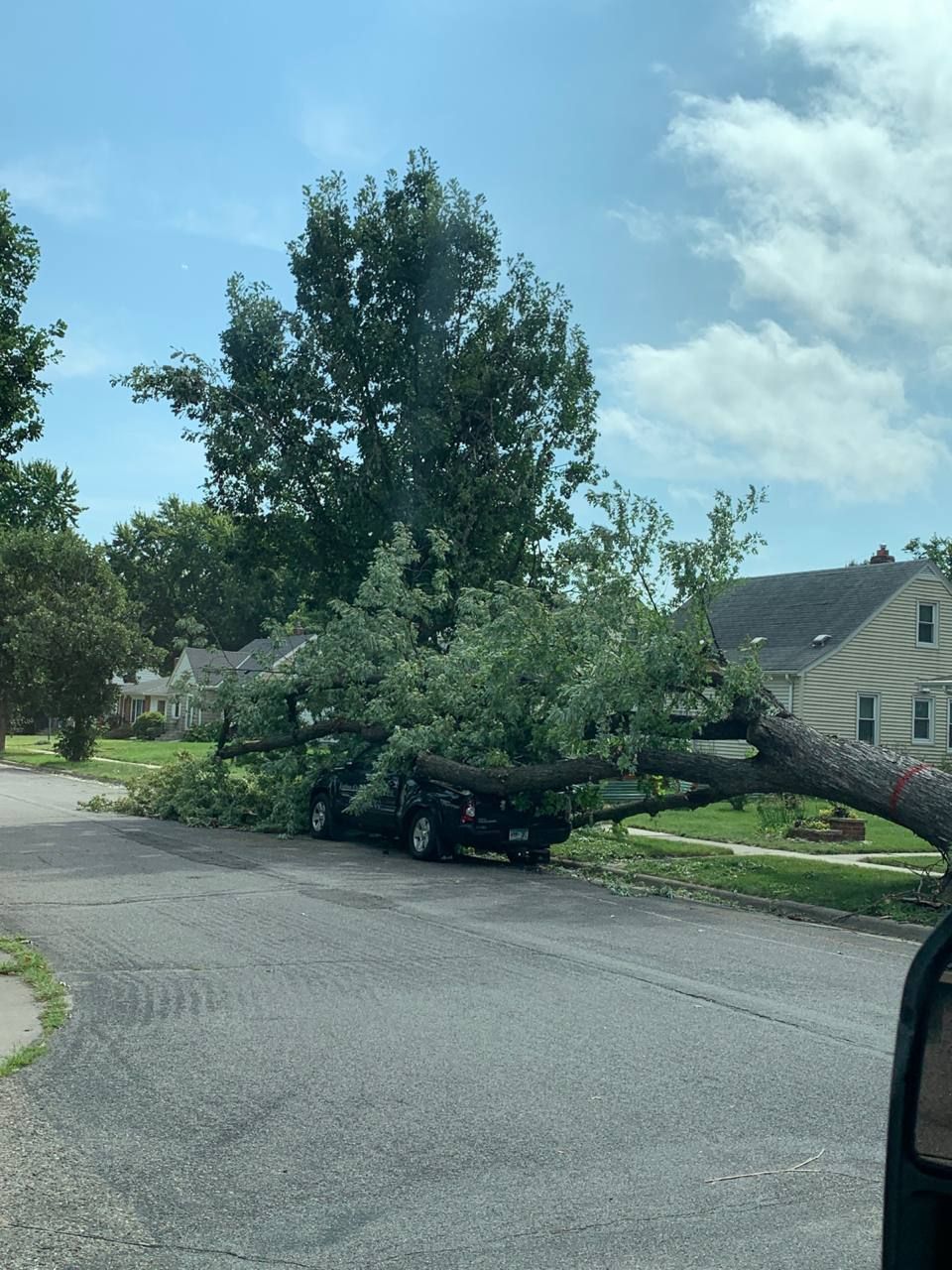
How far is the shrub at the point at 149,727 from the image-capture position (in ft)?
256

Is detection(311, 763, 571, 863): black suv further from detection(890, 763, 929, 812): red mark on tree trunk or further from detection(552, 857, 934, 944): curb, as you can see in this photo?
detection(890, 763, 929, 812): red mark on tree trunk

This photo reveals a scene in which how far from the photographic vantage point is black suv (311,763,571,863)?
1789 cm

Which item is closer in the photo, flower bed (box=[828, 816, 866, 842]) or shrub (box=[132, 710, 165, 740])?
flower bed (box=[828, 816, 866, 842])

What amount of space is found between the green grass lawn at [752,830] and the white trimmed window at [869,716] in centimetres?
999

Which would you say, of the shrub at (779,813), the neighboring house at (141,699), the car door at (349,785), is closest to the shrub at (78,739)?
the shrub at (779,813)

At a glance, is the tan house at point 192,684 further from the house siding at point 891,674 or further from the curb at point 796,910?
the house siding at point 891,674

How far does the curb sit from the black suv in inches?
39.6

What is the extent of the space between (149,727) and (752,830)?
198ft

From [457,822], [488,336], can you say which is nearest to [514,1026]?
[457,822]

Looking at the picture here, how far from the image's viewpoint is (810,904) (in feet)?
47.8

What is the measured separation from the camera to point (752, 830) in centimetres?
2288

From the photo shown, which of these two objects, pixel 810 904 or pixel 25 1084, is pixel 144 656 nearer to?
pixel 810 904

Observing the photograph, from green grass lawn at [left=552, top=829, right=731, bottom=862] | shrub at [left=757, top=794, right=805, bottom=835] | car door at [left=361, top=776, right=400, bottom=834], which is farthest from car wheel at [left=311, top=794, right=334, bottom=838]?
shrub at [left=757, top=794, right=805, bottom=835]

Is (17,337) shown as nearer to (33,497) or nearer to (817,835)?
(33,497)
